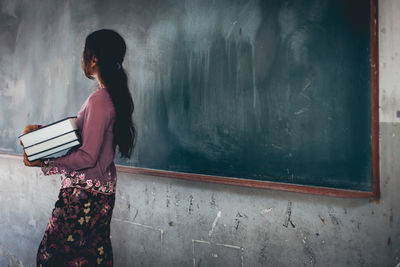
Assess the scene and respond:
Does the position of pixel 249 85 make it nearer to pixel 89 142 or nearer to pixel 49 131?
pixel 89 142

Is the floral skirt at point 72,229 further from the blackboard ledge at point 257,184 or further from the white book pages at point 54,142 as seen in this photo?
the blackboard ledge at point 257,184

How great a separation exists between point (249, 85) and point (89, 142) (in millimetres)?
814

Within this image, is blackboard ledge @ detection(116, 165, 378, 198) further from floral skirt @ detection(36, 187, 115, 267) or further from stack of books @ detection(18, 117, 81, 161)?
stack of books @ detection(18, 117, 81, 161)

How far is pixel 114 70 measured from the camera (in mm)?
1364

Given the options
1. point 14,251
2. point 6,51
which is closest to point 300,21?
point 6,51

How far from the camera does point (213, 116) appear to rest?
61.0 inches


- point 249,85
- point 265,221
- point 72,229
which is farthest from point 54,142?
point 265,221

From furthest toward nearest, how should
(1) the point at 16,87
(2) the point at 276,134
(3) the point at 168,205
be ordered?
A: (1) the point at 16,87, (3) the point at 168,205, (2) the point at 276,134

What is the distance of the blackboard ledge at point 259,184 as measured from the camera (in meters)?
1.19

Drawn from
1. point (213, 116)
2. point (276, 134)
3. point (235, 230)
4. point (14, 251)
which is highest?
point (213, 116)

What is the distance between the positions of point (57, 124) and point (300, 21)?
46.3 inches

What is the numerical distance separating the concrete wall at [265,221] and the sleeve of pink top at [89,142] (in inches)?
24.5

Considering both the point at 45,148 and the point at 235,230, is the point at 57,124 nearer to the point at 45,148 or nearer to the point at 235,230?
the point at 45,148

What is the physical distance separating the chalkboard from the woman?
0.39 m
